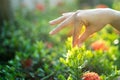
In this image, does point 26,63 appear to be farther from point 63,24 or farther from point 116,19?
point 116,19

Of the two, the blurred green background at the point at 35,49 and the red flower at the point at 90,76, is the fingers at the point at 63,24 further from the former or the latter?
the red flower at the point at 90,76

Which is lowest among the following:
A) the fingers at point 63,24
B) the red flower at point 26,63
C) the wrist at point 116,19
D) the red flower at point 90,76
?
the red flower at point 90,76

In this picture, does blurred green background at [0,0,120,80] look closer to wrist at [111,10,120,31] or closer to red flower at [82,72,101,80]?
red flower at [82,72,101,80]

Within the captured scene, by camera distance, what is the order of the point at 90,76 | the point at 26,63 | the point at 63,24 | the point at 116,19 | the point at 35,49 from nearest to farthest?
the point at 90,76 → the point at 63,24 → the point at 116,19 → the point at 26,63 → the point at 35,49

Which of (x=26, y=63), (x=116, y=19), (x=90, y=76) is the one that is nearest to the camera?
(x=90, y=76)

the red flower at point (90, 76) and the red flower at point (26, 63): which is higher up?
the red flower at point (26, 63)

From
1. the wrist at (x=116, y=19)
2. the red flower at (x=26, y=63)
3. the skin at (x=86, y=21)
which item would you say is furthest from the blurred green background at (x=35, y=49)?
the wrist at (x=116, y=19)

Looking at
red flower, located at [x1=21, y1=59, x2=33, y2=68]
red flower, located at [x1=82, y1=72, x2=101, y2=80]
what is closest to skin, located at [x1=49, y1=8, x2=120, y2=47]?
red flower, located at [x1=82, y1=72, x2=101, y2=80]

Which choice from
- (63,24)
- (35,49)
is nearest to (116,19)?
(63,24)
